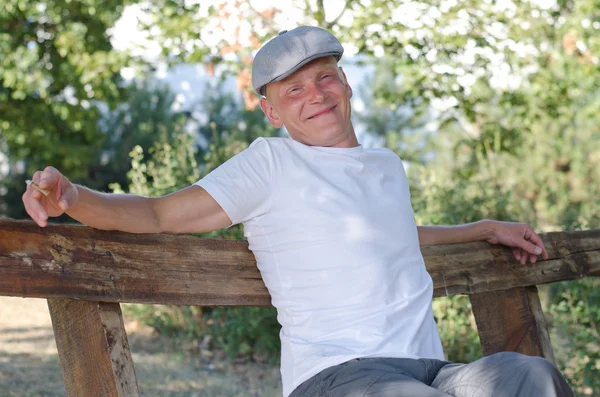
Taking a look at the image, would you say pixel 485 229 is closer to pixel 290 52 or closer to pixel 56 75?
pixel 290 52

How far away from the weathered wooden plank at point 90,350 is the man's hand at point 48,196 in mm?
264

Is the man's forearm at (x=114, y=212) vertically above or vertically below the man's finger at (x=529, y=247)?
above

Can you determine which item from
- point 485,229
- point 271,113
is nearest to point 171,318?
point 485,229

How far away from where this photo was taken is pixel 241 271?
92.4 inches

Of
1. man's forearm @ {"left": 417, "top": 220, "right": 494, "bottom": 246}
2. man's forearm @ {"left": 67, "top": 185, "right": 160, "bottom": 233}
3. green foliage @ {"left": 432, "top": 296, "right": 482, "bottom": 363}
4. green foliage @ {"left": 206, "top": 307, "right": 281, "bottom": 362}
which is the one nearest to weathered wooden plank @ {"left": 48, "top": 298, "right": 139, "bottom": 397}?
man's forearm @ {"left": 67, "top": 185, "right": 160, "bottom": 233}

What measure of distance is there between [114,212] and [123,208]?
3cm

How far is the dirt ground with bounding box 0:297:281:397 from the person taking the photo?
14.7 feet

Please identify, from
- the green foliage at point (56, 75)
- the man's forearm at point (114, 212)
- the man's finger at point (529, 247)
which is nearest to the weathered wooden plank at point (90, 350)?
the man's forearm at point (114, 212)

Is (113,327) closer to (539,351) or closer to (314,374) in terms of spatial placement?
(314,374)

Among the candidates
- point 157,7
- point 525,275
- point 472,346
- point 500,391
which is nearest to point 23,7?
point 157,7

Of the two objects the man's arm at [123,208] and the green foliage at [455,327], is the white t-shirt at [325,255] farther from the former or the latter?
the green foliage at [455,327]

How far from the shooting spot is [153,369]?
502cm

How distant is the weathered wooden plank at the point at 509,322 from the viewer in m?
3.05

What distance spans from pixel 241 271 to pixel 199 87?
1418cm
